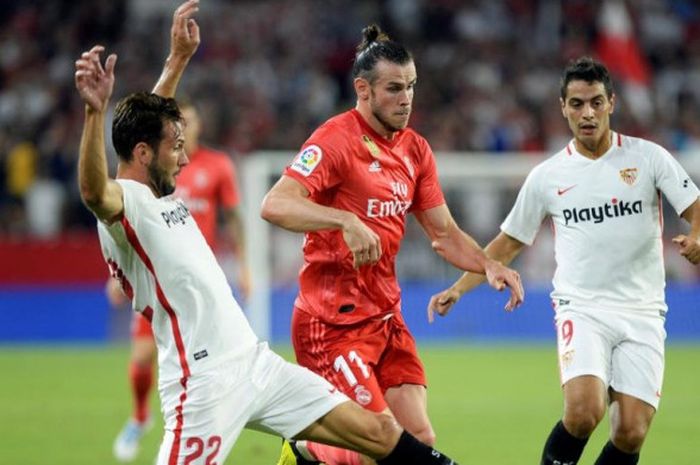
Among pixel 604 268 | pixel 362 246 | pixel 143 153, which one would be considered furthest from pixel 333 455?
pixel 143 153

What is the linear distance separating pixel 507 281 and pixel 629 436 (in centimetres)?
127

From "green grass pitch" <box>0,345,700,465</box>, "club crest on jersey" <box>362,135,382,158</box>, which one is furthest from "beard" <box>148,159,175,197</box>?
"green grass pitch" <box>0,345,700,465</box>

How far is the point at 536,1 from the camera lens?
24.5 metres

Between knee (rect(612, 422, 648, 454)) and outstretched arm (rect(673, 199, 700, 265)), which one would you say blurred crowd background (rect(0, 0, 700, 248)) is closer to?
outstretched arm (rect(673, 199, 700, 265))

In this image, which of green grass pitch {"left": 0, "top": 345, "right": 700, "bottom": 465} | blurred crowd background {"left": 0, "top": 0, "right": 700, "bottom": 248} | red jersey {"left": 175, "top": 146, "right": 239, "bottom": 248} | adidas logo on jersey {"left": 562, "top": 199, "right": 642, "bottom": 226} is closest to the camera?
adidas logo on jersey {"left": 562, "top": 199, "right": 642, "bottom": 226}

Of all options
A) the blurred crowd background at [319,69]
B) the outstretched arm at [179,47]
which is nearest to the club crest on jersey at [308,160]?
the outstretched arm at [179,47]

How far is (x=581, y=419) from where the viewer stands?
738cm

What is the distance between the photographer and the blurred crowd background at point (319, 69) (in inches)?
810

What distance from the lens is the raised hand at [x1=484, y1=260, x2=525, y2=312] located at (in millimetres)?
6840

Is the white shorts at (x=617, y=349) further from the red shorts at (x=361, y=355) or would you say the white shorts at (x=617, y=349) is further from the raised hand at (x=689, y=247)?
the red shorts at (x=361, y=355)

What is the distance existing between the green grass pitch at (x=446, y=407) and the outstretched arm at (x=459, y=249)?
2666mm

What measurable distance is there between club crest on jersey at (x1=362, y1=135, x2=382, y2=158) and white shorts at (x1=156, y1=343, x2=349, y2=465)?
1454 millimetres

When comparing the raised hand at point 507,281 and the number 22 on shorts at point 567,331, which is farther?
the number 22 on shorts at point 567,331

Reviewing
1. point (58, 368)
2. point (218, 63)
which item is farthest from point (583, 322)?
point (218, 63)
